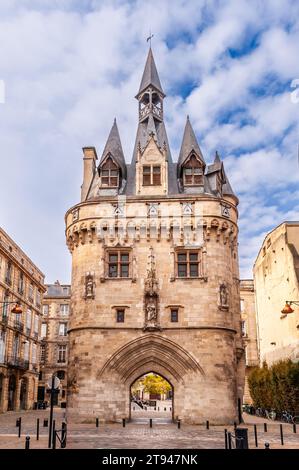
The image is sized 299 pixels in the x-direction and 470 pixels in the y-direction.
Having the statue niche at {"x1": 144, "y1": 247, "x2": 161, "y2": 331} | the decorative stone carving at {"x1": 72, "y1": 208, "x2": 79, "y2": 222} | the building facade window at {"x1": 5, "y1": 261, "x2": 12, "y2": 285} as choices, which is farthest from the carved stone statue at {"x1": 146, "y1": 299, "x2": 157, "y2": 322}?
the building facade window at {"x1": 5, "y1": 261, "x2": 12, "y2": 285}

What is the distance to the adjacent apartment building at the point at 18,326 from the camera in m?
32.9

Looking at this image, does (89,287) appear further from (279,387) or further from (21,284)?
(21,284)

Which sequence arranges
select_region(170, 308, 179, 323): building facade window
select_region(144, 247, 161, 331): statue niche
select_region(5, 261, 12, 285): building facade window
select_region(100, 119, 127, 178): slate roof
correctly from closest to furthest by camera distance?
1. select_region(144, 247, 161, 331): statue niche
2. select_region(170, 308, 179, 323): building facade window
3. select_region(100, 119, 127, 178): slate roof
4. select_region(5, 261, 12, 285): building facade window

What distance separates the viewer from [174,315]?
22.9 meters

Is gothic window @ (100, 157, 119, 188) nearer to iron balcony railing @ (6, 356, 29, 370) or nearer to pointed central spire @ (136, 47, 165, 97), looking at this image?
pointed central spire @ (136, 47, 165, 97)

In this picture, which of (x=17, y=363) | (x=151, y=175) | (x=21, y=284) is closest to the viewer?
(x=151, y=175)

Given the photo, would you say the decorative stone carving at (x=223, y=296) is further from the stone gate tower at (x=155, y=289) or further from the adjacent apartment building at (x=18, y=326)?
the adjacent apartment building at (x=18, y=326)

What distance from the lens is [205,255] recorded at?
23.5 meters

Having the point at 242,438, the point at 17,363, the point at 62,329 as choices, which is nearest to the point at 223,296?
the point at 242,438

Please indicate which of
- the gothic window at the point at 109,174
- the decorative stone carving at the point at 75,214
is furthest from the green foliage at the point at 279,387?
the decorative stone carving at the point at 75,214

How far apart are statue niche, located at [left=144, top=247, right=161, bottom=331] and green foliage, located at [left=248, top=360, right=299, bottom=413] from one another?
7.76 meters

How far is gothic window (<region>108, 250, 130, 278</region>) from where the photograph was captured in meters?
23.7

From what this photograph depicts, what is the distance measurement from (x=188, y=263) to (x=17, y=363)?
17832 millimetres
